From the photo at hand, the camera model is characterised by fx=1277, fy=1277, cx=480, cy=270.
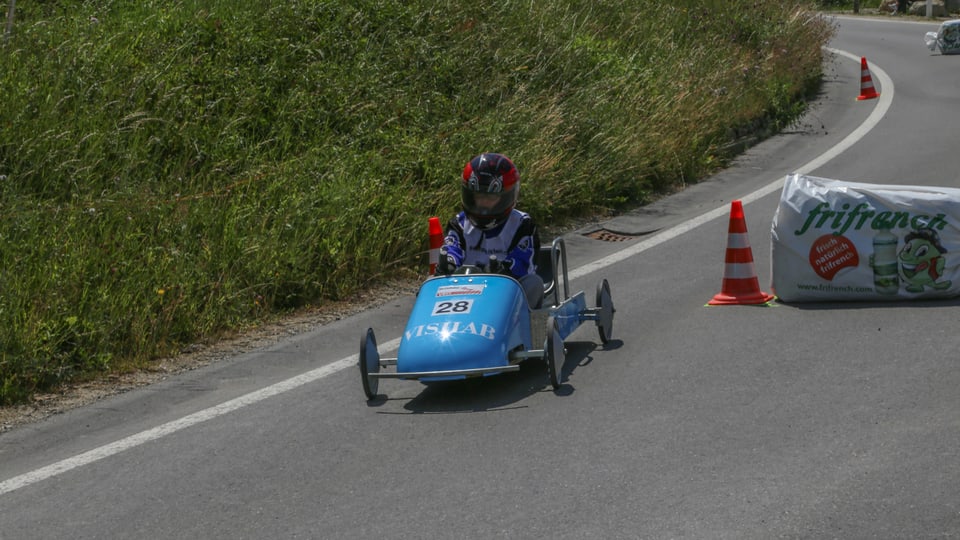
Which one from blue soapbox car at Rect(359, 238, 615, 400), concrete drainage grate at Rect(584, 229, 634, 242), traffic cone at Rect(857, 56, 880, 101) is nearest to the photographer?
blue soapbox car at Rect(359, 238, 615, 400)

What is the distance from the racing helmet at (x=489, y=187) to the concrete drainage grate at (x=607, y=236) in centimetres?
384

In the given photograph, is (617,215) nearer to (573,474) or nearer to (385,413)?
(385,413)

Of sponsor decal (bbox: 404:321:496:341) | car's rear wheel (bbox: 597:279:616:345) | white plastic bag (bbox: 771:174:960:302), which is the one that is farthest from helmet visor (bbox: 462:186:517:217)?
white plastic bag (bbox: 771:174:960:302)

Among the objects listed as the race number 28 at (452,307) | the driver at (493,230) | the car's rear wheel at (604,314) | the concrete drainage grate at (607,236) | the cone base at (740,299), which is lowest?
the cone base at (740,299)

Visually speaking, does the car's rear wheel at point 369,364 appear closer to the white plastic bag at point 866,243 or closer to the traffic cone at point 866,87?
the white plastic bag at point 866,243

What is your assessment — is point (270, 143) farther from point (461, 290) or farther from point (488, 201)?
point (461, 290)

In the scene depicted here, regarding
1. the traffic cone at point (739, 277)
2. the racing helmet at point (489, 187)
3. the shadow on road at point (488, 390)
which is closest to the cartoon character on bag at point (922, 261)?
the traffic cone at point (739, 277)

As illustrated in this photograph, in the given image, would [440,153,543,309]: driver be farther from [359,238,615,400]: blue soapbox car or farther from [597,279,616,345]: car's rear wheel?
[597,279,616,345]: car's rear wheel

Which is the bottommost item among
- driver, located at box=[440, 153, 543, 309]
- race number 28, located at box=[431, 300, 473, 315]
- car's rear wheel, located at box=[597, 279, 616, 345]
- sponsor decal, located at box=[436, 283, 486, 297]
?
car's rear wheel, located at box=[597, 279, 616, 345]

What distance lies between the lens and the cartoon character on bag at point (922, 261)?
923cm

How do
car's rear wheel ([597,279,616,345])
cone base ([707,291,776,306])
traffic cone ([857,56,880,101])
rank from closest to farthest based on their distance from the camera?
car's rear wheel ([597,279,616,345]) < cone base ([707,291,776,306]) < traffic cone ([857,56,880,101])

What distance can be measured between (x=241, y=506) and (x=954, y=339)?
4786 mm

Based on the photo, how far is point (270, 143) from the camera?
40.3 ft

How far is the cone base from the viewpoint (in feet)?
31.4
